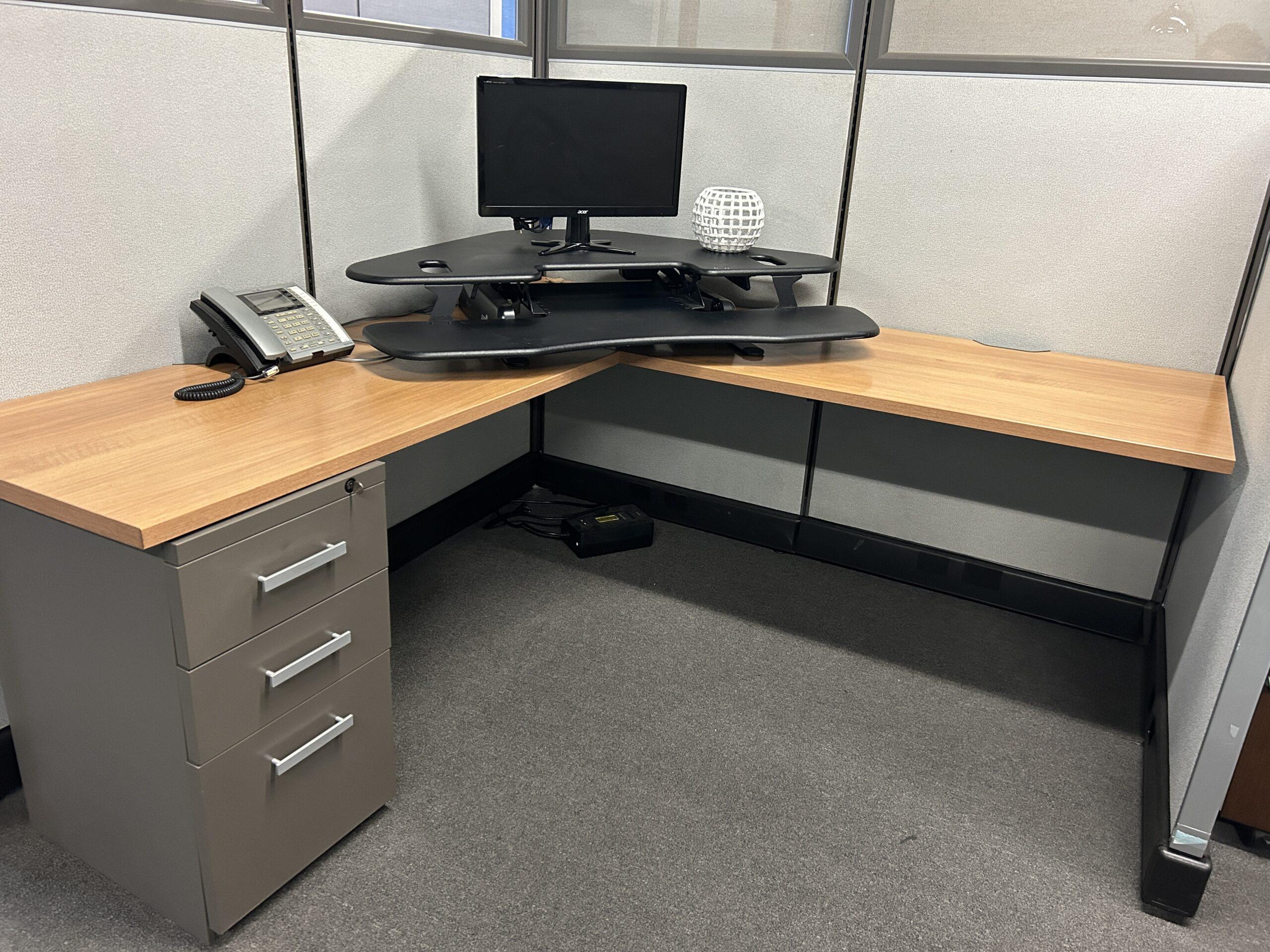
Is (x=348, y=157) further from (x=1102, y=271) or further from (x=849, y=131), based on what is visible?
(x=1102, y=271)

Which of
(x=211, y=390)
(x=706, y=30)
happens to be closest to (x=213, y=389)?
(x=211, y=390)

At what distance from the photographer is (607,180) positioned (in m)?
1.93

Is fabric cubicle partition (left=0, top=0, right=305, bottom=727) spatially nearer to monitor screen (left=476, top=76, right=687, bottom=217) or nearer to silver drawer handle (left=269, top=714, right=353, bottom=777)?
monitor screen (left=476, top=76, right=687, bottom=217)

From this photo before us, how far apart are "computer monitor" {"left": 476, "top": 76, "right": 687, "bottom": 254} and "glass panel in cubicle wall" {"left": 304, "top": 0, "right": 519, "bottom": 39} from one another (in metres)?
0.32

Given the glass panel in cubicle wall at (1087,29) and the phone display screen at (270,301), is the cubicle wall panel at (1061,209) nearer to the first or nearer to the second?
the glass panel in cubicle wall at (1087,29)

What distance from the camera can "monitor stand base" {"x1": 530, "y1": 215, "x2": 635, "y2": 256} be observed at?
1922mm

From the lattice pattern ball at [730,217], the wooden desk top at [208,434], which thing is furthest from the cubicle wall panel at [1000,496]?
the wooden desk top at [208,434]

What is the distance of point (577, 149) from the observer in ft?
6.18

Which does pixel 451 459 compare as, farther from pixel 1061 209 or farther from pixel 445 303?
pixel 1061 209

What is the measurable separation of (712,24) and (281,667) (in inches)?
69.4

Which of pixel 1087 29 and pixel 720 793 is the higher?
pixel 1087 29

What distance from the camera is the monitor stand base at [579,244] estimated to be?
1.92 metres

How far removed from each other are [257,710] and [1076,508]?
1747mm

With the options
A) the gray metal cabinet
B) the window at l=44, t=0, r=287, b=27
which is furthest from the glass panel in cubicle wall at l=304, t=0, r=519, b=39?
the gray metal cabinet
